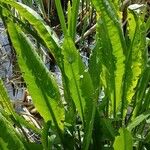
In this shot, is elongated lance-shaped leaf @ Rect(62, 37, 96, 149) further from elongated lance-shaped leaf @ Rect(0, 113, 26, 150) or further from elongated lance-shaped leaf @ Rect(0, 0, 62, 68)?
elongated lance-shaped leaf @ Rect(0, 113, 26, 150)

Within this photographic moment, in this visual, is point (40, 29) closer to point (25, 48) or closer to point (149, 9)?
point (25, 48)

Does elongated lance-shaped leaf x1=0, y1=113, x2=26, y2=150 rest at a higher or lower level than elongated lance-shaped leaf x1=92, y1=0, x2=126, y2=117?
lower

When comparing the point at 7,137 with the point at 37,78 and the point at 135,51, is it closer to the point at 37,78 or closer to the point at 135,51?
the point at 37,78

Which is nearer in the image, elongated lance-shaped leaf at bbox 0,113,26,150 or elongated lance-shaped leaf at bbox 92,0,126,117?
elongated lance-shaped leaf at bbox 0,113,26,150

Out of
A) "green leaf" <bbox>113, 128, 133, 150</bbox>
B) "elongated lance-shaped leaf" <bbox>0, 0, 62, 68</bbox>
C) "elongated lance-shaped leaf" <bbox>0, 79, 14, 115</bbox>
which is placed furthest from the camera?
"elongated lance-shaped leaf" <bbox>0, 79, 14, 115</bbox>

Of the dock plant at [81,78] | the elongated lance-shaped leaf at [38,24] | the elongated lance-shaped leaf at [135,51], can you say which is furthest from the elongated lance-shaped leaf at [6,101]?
the elongated lance-shaped leaf at [135,51]

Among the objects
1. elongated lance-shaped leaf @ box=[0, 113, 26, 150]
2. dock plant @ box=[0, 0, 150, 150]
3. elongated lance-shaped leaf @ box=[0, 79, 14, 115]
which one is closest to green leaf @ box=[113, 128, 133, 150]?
dock plant @ box=[0, 0, 150, 150]

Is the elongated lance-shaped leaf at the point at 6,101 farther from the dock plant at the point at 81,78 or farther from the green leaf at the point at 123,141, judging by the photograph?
the green leaf at the point at 123,141

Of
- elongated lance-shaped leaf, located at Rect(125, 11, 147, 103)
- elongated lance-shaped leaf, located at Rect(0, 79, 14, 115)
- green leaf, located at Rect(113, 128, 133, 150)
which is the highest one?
elongated lance-shaped leaf, located at Rect(125, 11, 147, 103)
